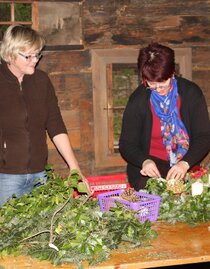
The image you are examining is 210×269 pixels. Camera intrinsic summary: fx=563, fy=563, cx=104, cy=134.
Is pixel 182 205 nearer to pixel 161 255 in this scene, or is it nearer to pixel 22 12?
pixel 161 255

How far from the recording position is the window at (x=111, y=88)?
4.90 m

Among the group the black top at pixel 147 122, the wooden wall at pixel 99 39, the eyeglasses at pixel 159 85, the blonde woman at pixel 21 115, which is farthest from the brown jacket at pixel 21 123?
the wooden wall at pixel 99 39

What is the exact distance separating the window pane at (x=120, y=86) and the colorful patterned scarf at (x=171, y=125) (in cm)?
112

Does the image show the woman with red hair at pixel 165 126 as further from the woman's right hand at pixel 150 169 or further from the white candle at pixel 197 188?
the white candle at pixel 197 188

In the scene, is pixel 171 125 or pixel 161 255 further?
pixel 171 125

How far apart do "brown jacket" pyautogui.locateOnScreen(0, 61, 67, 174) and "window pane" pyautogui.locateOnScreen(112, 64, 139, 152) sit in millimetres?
1309

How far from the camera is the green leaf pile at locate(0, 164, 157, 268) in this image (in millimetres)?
2588

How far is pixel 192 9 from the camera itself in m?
5.09

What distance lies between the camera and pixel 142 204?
3.03m

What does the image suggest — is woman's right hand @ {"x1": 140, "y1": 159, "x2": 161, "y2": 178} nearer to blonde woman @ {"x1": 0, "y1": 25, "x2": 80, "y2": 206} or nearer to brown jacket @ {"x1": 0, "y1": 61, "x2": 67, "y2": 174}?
blonde woman @ {"x1": 0, "y1": 25, "x2": 80, "y2": 206}

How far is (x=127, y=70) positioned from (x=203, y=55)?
0.73 metres

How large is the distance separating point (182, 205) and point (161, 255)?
706mm

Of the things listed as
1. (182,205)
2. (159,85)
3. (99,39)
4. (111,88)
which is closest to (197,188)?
(182,205)

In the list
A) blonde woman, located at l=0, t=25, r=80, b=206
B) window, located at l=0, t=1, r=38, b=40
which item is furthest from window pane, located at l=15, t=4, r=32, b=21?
blonde woman, located at l=0, t=25, r=80, b=206
